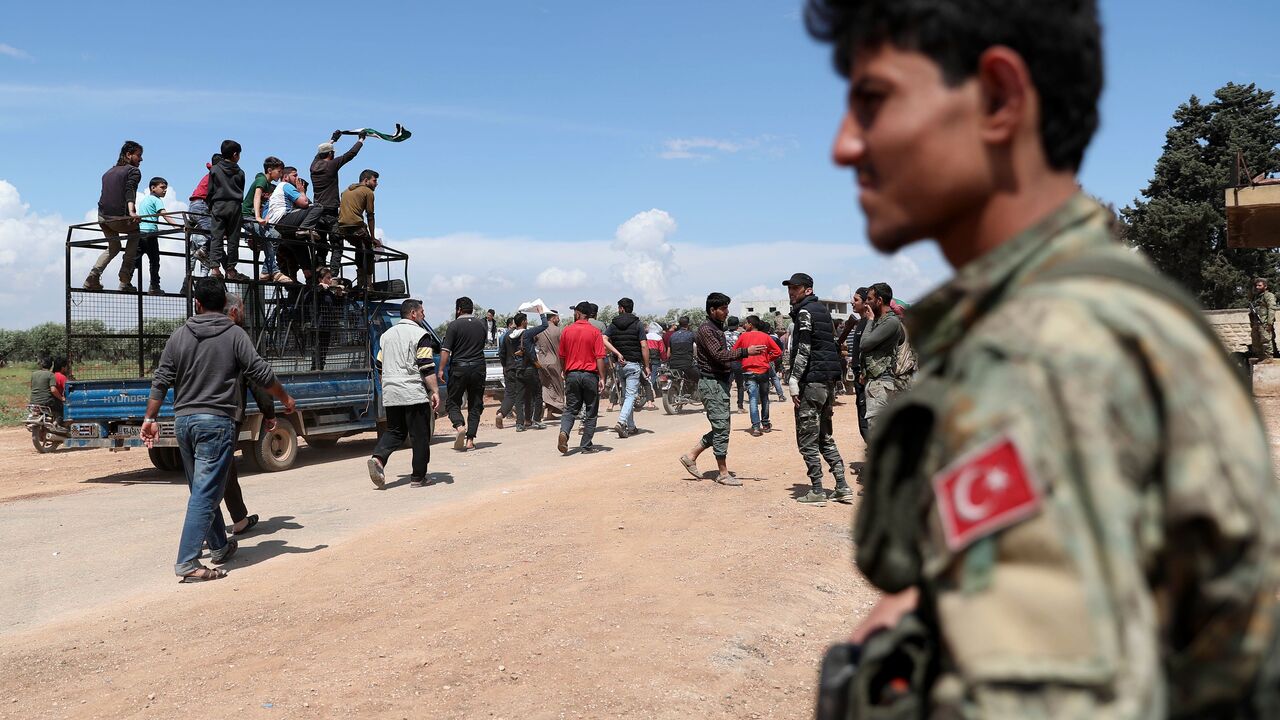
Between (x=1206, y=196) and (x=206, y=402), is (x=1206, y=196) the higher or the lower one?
the higher one

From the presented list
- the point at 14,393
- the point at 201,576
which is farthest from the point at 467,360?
the point at 14,393

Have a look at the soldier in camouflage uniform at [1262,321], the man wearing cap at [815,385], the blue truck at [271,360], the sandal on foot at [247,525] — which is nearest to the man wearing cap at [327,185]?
the blue truck at [271,360]

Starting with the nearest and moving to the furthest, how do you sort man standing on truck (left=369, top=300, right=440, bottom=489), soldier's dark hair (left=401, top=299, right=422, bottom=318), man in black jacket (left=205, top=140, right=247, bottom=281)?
man standing on truck (left=369, top=300, right=440, bottom=489), soldier's dark hair (left=401, top=299, right=422, bottom=318), man in black jacket (left=205, top=140, right=247, bottom=281)

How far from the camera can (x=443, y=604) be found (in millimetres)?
5348

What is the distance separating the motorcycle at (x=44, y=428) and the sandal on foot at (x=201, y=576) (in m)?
9.91

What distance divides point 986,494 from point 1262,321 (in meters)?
18.7

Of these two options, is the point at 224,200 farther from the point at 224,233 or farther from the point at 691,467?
the point at 691,467

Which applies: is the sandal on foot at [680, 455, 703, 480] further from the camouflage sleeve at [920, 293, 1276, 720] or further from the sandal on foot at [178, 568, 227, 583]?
the camouflage sleeve at [920, 293, 1276, 720]

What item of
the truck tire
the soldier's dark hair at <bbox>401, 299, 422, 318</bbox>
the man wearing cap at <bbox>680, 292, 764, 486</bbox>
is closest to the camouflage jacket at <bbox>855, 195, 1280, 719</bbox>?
the man wearing cap at <bbox>680, 292, 764, 486</bbox>

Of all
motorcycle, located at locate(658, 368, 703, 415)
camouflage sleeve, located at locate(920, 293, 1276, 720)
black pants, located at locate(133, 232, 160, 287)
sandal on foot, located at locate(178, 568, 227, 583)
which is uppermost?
black pants, located at locate(133, 232, 160, 287)

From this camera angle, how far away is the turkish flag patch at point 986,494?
0.83 metres

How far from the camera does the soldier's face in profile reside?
3.30 feet

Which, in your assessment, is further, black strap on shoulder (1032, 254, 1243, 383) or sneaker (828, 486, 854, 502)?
sneaker (828, 486, 854, 502)

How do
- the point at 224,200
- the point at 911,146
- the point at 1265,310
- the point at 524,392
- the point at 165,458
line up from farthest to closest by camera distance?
the point at 1265,310
the point at 524,392
the point at 165,458
the point at 224,200
the point at 911,146
